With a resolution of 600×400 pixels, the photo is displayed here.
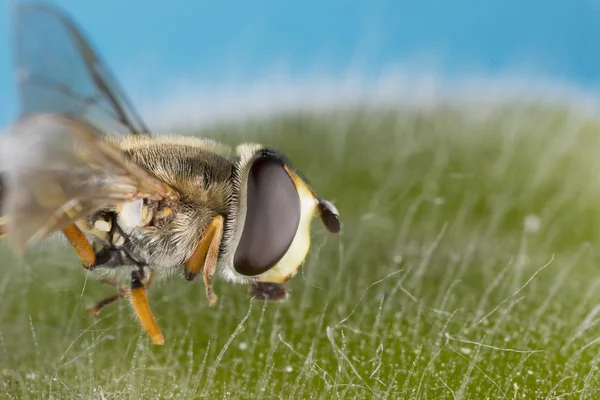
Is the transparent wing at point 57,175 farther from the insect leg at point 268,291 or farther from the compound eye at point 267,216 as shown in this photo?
the insect leg at point 268,291

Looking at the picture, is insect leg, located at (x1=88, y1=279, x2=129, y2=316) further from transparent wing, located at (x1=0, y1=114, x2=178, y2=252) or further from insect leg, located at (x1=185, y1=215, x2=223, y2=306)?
transparent wing, located at (x1=0, y1=114, x2=178, y2=252)

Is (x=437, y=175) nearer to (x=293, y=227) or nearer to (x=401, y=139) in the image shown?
(x=401, y=139)

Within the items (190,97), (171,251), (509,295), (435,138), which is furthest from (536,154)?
(190,97)

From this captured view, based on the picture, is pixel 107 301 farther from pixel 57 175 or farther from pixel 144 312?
pixel 57 175

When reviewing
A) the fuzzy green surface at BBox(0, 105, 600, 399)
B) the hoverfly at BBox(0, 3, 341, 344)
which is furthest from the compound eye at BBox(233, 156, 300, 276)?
the fuzzy green surface at BBox(0, 105, 600, 399)

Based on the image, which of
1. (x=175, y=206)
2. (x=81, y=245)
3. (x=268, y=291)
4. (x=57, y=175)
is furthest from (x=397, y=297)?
(x=57, y=175)

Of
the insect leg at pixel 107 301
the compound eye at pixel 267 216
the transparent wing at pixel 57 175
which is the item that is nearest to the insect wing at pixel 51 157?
the transparent wing at pixel 57 175

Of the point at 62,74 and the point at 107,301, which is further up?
the point at 62,74
